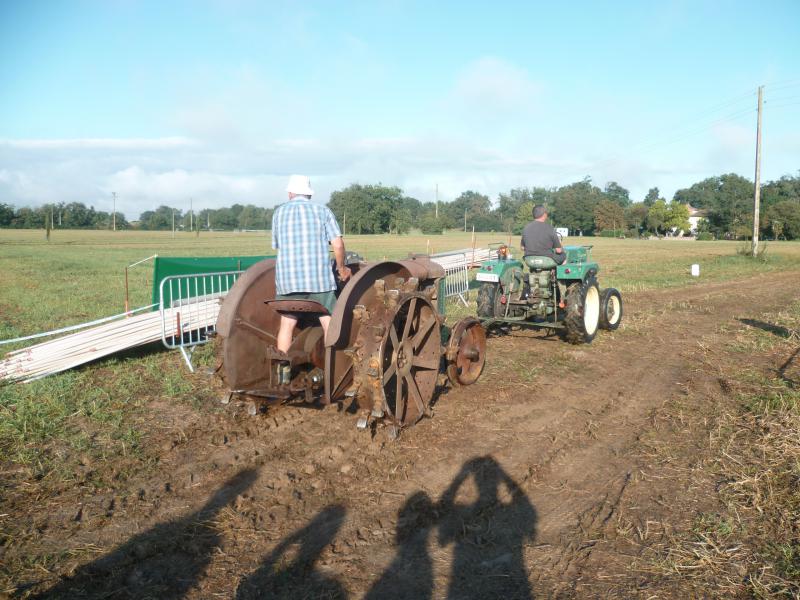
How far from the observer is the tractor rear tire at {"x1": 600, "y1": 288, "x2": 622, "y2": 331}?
27.2 ft

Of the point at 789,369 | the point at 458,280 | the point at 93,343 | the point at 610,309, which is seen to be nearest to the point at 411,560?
the point at 93,343

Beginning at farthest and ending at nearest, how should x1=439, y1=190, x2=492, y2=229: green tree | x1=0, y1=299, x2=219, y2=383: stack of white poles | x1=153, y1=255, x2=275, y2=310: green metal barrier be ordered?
x1=439, y1=190, x2=492, y2=229: green tree
x1=153, y1=255, x2=275, y2=310: green metal barrier
x1=0, y1=299, x2=219, y2=383: stack of white poles

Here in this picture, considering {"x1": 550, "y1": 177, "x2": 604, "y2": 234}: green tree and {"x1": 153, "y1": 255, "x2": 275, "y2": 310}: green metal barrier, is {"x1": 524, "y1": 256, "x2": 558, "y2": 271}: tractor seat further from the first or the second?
{"x1": 550, "y1": 177, "x2": 604, "y2": 234}: green tree

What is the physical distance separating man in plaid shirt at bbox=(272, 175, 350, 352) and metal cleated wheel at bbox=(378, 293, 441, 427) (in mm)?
533

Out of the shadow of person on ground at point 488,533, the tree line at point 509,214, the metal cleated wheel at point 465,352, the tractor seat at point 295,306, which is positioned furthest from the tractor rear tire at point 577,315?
the tree line at point 509,214

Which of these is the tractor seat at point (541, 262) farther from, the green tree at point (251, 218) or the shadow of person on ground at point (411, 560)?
the green tree at point (251, 218)

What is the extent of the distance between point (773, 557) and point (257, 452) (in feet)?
10.4

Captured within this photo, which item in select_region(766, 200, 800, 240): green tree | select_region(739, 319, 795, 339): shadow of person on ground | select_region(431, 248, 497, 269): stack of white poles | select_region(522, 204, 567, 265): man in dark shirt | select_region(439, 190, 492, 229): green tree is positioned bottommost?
select_region(739, 319, 795, 339): shadow of person on ground

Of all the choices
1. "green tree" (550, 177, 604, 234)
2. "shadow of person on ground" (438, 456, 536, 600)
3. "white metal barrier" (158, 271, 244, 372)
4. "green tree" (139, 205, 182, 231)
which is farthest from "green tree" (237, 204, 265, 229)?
"shadow of person on ground" (438, 456, 536, 600)

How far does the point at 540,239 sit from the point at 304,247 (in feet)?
14.4

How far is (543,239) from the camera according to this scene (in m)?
7.50

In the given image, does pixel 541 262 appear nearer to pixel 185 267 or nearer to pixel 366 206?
pixel 185 267

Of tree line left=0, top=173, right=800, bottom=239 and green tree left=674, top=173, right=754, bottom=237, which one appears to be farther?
green tree left=674, top=173, right=754, bottom=237

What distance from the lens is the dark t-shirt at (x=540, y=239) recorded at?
24.5 feet
